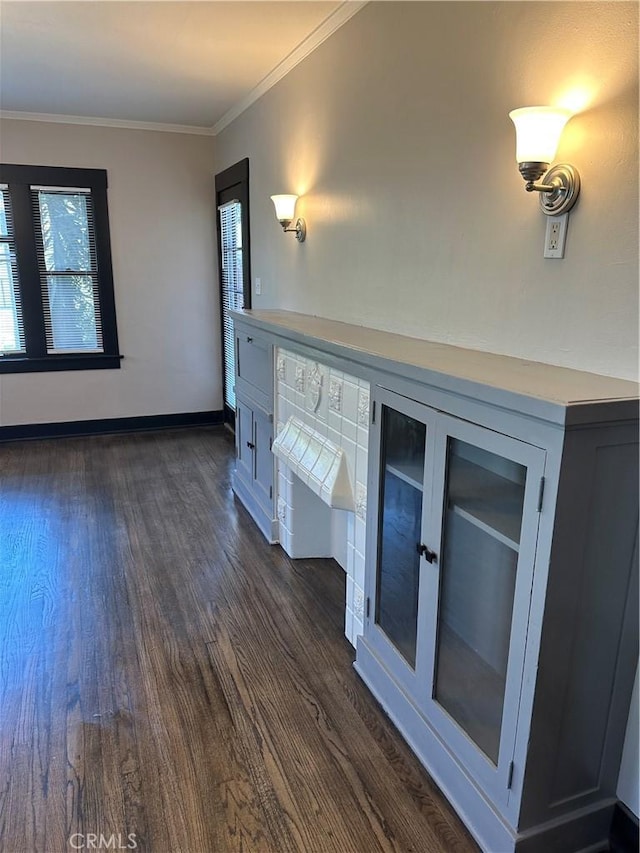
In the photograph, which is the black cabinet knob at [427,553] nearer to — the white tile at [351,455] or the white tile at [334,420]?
the white tile at [351,455]

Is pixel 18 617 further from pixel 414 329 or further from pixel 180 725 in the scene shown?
pixel 414 329

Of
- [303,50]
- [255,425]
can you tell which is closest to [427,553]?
[255,425]

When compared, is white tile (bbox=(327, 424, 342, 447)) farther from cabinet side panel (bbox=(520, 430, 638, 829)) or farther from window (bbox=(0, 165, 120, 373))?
window (bbox=(0, 165, 120, 373))

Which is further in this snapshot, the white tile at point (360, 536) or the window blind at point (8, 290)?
the window blind at point (8, 290)

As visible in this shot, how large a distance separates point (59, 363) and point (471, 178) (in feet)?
13.6

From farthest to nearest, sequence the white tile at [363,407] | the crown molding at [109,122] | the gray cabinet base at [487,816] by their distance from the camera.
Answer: the crown molding at [109,122], the white tile at [363,407], the gray cabinet base at [487,816]

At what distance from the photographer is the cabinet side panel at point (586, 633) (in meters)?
1.21

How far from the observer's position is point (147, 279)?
5.12 meters

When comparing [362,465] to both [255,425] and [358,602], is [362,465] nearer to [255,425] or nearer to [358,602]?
[358,602]

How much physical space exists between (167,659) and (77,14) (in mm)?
2875

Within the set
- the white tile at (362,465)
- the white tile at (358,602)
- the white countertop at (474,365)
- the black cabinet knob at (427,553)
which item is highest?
the white countertop at (474,365)

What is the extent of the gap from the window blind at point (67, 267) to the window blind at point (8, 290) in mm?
191

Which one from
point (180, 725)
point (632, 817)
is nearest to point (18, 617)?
point (180, 725)

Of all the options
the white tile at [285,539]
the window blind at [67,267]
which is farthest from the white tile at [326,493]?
the window blind at [67,267]
